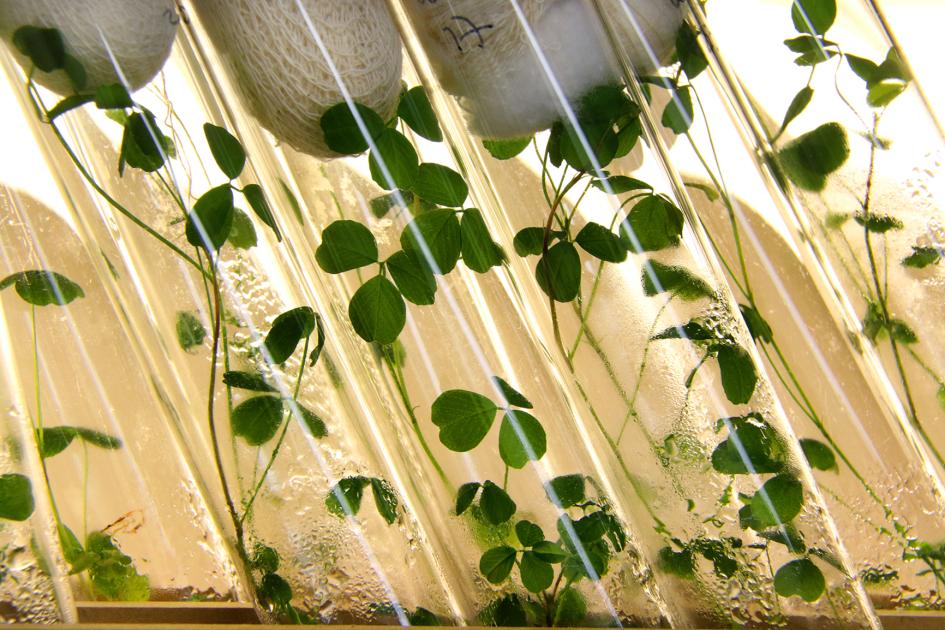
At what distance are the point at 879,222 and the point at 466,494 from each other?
0.23 meters

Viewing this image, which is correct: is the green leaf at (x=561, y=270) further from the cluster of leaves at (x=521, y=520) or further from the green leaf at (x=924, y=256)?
the green leaf at (x=924, y=256)

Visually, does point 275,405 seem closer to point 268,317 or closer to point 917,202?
point 268,317

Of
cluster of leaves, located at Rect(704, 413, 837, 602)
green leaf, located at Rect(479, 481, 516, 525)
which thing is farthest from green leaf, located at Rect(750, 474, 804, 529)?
green leaf, located at Rect(479, 481, 516, 525)

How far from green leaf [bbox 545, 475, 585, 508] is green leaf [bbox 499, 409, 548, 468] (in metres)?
0.02

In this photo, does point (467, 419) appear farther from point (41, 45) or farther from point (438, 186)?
point (41, 45)

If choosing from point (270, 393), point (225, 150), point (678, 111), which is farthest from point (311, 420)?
point (678, 111)

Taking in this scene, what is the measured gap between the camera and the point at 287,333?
1.03 feet

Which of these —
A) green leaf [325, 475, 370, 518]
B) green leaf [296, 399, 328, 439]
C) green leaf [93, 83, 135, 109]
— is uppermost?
green leaf [93, 83, 135, 109]

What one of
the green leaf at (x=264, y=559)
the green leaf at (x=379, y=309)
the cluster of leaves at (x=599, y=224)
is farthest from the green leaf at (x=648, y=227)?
the green leaf at (x=264, y=559)

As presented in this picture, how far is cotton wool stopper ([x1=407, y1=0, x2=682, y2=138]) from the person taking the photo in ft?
0.99

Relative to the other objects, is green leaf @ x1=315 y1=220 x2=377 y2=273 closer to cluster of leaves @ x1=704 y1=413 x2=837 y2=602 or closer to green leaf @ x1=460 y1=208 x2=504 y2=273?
green leaf @ x1=460 y1=208 x2=504 y2=273

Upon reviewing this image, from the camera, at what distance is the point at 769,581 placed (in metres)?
0.30

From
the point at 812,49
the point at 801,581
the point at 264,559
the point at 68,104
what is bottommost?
the point at 801,581

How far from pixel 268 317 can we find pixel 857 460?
0.89ft
